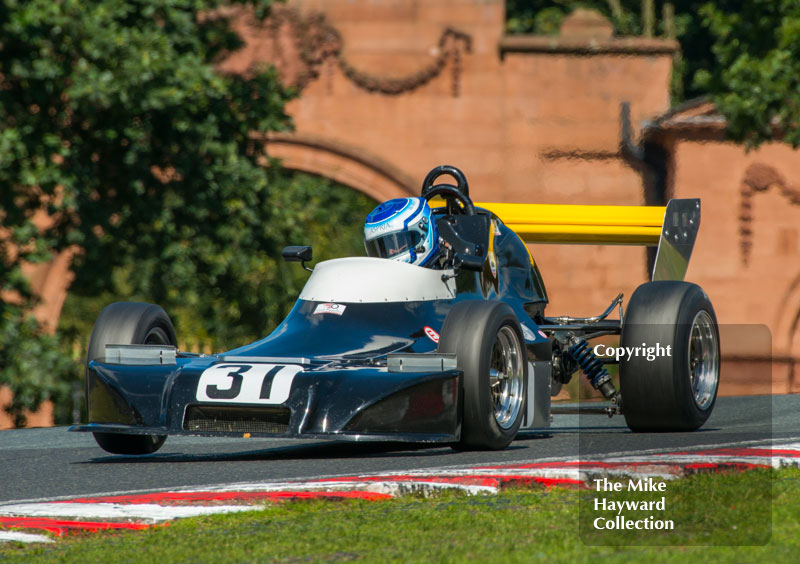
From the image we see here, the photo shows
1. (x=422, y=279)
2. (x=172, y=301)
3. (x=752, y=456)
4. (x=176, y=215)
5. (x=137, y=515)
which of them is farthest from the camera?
(x=172, y=301)

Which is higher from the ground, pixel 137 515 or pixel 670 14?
pixel 670 14

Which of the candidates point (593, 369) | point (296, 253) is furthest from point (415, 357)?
point (593, 369)

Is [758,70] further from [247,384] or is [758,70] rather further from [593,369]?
Result: [247,384]

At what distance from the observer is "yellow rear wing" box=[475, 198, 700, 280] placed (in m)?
9.44

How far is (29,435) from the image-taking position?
9367 millimetres

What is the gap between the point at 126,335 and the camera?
738cm

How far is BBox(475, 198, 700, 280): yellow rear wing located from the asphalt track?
1.16 meters

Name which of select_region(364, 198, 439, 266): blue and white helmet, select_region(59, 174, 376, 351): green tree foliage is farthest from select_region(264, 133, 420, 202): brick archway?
select_region(364, 198, 439, 266): blue and white helmet

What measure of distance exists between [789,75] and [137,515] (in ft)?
38.9

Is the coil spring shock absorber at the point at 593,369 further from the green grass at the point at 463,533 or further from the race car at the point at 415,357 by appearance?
the green grass at the point at 463,533

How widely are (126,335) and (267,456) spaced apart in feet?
3.17

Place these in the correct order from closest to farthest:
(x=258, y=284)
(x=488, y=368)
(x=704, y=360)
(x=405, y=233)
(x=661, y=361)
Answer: (x=488, y=368) < (x=661, y=361) < (x=405, y=233) < (x=704, y=360) < (x=258, y=284)

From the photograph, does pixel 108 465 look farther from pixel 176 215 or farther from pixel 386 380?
pixel 176 215

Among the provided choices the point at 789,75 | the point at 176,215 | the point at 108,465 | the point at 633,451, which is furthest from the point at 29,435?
the point at 789,75
